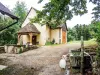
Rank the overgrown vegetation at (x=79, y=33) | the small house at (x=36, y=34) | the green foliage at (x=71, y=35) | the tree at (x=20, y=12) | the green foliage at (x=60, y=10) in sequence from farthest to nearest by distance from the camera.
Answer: the tree at (x=20, y=12) < the green foliage at (x=71, y=35) < the overgrown vegetation at (x=79, y=33) < the small house at (x=36, y=34) < the green foliage at (x=60, y=10)

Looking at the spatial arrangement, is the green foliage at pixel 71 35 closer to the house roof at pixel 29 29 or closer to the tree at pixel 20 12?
the tree at pixel 20 12

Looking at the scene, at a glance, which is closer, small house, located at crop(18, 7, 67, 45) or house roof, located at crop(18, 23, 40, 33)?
house roof, located at crop(18, 23, 40, 33)

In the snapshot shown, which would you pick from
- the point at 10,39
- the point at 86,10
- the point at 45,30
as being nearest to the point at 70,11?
the point at 86,10

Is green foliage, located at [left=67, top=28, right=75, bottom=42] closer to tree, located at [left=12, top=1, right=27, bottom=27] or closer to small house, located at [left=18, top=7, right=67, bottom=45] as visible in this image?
small house, located at [left=18, top=7, right=67, bottom=45]

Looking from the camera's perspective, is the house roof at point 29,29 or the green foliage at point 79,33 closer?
the house roof at point 29,29

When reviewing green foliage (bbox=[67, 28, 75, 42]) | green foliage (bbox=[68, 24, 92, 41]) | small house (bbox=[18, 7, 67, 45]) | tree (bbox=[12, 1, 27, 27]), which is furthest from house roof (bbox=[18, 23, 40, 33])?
green foliage (bbox=[67, 28, 75, 42])

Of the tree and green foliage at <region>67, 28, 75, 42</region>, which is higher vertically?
the tree

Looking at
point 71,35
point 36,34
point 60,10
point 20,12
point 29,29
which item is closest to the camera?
point 60,10

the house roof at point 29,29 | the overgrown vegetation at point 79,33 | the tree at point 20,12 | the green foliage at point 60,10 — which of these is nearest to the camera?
the green foliage at point 60,10

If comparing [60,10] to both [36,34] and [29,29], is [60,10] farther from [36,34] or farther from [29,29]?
[36,34]

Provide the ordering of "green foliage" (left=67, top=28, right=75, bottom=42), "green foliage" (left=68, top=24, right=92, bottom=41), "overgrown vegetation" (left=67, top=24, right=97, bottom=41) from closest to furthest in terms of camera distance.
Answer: "overgrown vegetation" (left=67, top=24, right=97, bottom=41) → "green foliage" (left=68, top=24, right=92, bottom=41) → "green foliage" (left=67, top=28, right=75, bottom=42)

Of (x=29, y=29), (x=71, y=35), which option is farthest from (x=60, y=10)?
(x=71, y=35)

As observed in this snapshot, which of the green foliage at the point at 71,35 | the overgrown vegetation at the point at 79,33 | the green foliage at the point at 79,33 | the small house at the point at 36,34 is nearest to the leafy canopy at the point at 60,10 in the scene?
the small house at the point at 36,34

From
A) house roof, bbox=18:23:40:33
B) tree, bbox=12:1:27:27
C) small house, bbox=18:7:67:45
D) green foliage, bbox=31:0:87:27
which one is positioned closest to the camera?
green foliage, bbox=31:0:87:27
